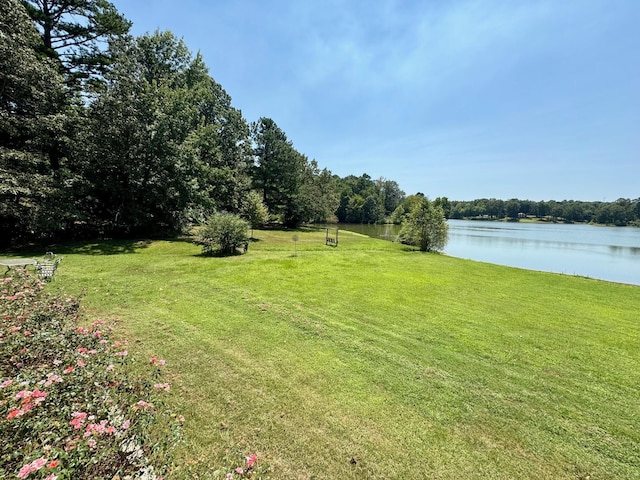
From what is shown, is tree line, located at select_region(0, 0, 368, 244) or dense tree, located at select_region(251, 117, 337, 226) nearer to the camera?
tree line, located at select_region(0, 0, 368, 244)

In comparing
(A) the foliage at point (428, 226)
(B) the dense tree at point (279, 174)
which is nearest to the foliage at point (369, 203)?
(B) the dense tree at point (279, 174)

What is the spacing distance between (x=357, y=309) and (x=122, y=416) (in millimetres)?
4667

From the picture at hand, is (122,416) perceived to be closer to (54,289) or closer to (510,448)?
(510,448)

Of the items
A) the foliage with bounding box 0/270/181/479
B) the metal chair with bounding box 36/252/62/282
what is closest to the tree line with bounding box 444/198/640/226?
the metal chair with bounding box 36/252/62/282

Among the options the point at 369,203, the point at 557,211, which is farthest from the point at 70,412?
the point at 557,211

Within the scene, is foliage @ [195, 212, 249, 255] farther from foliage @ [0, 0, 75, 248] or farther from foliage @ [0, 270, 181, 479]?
foliage @ [0, 270, 181, 479]

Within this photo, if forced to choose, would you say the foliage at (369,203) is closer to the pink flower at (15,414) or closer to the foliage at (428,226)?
the foliage at (428,226)

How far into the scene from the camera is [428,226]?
18625mm

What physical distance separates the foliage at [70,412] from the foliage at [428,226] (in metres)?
18.1

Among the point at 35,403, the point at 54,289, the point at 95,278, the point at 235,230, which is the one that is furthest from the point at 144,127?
the point at 35,403

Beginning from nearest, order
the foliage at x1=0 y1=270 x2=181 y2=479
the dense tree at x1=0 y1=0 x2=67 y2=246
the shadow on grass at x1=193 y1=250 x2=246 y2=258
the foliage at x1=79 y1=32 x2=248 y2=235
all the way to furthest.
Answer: the foliage at x1=0 y1=270 x2=181 y2=479
the dense tree at x1=0 y1=0 x2=67 y2=246
the shadow on grass at x1=193 y1=250 x2=246 y2=258
the foliage at x1=79 y1=32 x2=248 y2=235

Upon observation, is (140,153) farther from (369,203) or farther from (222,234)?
(369,203)

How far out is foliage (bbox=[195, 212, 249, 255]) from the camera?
11550 mm

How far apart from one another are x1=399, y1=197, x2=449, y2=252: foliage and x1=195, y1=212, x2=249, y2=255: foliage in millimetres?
12188
